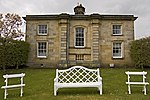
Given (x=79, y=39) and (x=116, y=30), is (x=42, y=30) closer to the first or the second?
(x=79, y=39)

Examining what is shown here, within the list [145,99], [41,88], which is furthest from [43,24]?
[145,99]

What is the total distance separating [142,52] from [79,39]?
750cm

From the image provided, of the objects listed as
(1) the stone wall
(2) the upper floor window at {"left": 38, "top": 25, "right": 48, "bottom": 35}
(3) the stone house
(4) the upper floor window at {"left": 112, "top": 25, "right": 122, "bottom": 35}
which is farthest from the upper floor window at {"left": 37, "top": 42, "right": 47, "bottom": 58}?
(4) the upper floor window at {"left": 112, "top": 25, "right": 122, "bottom": 35}

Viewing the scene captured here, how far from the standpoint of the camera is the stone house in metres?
23.7

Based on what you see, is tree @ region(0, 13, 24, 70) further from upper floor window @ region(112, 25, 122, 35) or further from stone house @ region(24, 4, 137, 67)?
upper floor window @ region(112, 25, 122, 35)

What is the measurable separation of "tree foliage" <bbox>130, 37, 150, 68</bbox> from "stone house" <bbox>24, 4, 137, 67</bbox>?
2.73 meters

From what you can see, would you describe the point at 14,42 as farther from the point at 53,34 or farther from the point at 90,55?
the point at 90,55

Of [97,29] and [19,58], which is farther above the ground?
[97,29]

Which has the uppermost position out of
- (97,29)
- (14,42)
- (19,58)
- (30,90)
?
(97,29)

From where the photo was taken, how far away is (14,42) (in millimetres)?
20625

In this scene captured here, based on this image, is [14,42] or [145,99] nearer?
[145,99]

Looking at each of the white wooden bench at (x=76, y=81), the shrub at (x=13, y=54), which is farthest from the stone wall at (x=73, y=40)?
the white wooden bench at (x=76, y=81)

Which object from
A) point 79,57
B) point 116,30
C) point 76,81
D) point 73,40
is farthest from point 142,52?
point 76,81

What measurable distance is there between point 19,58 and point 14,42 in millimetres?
1659
